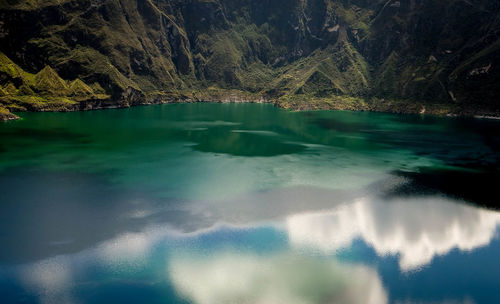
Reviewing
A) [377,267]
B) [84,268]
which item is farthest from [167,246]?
[377,267]

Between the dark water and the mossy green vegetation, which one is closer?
the dark water

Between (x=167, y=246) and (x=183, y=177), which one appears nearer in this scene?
(x=167, y=246)

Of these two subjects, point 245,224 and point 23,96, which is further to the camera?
point 23,96

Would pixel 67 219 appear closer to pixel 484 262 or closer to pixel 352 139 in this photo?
pixel 484 262

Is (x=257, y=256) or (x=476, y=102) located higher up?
(x=476, y=102)

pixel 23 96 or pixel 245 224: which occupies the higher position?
pixel 23 96

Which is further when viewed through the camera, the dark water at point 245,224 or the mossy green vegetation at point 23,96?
the mossy green vegetation at point 23,96

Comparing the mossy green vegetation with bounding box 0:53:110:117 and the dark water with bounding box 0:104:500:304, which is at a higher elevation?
the mossy green vegetation with bounding box 0:53:110:117

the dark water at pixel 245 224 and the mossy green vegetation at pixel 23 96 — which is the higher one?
the mossy green vegetation at pixel 23 96
